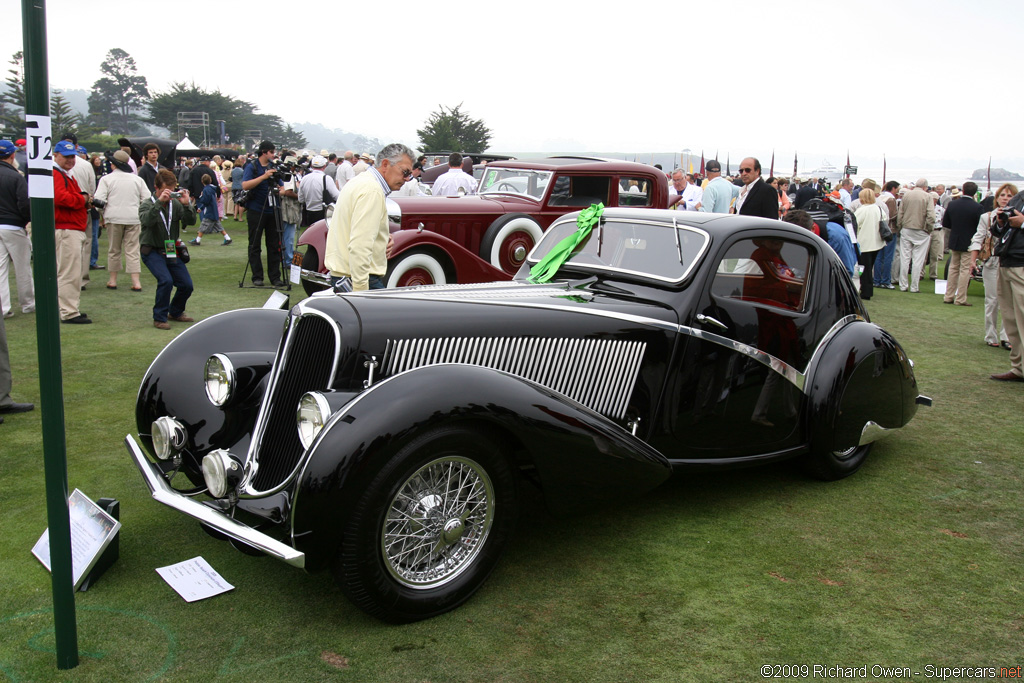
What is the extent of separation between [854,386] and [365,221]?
146 inches

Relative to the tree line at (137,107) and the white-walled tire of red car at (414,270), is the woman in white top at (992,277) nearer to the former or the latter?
the white-walled tire of red car at (414,270)

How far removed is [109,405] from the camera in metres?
5.44

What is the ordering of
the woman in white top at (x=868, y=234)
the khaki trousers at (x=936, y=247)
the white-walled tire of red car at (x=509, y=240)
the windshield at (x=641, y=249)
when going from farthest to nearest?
the khaki trousers at (x=936, y=247) < the woman in white top at (x=868, y=234) < the white-walled tire of red car at (x=509, y=240) < the windshield at (x=641, y=249)

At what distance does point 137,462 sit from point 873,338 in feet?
13.8

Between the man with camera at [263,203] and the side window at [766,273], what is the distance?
772cm

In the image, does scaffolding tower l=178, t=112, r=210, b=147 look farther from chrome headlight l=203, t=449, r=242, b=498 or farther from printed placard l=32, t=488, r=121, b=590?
chrome headlight l=203, t=449, r=242, b=498

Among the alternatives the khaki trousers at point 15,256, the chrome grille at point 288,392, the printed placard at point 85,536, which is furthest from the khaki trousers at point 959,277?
the khaki trousers at point 15,256

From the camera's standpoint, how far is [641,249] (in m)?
4.27

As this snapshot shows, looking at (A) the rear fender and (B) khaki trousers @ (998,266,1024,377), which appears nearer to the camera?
(B) khaki trousers @ (998,266,1024,377)

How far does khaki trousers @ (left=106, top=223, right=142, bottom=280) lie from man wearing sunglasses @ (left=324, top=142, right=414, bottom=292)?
207 inches

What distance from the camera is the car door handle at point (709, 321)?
3900 mm

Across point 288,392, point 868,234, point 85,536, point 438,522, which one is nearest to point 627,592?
point 438,522

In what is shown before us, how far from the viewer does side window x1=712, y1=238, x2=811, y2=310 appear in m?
4.14

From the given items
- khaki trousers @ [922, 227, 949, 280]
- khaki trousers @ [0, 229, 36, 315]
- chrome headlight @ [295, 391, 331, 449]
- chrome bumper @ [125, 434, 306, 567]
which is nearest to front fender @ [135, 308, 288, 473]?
chrome bumper @ [125, 434, 306, 567]
